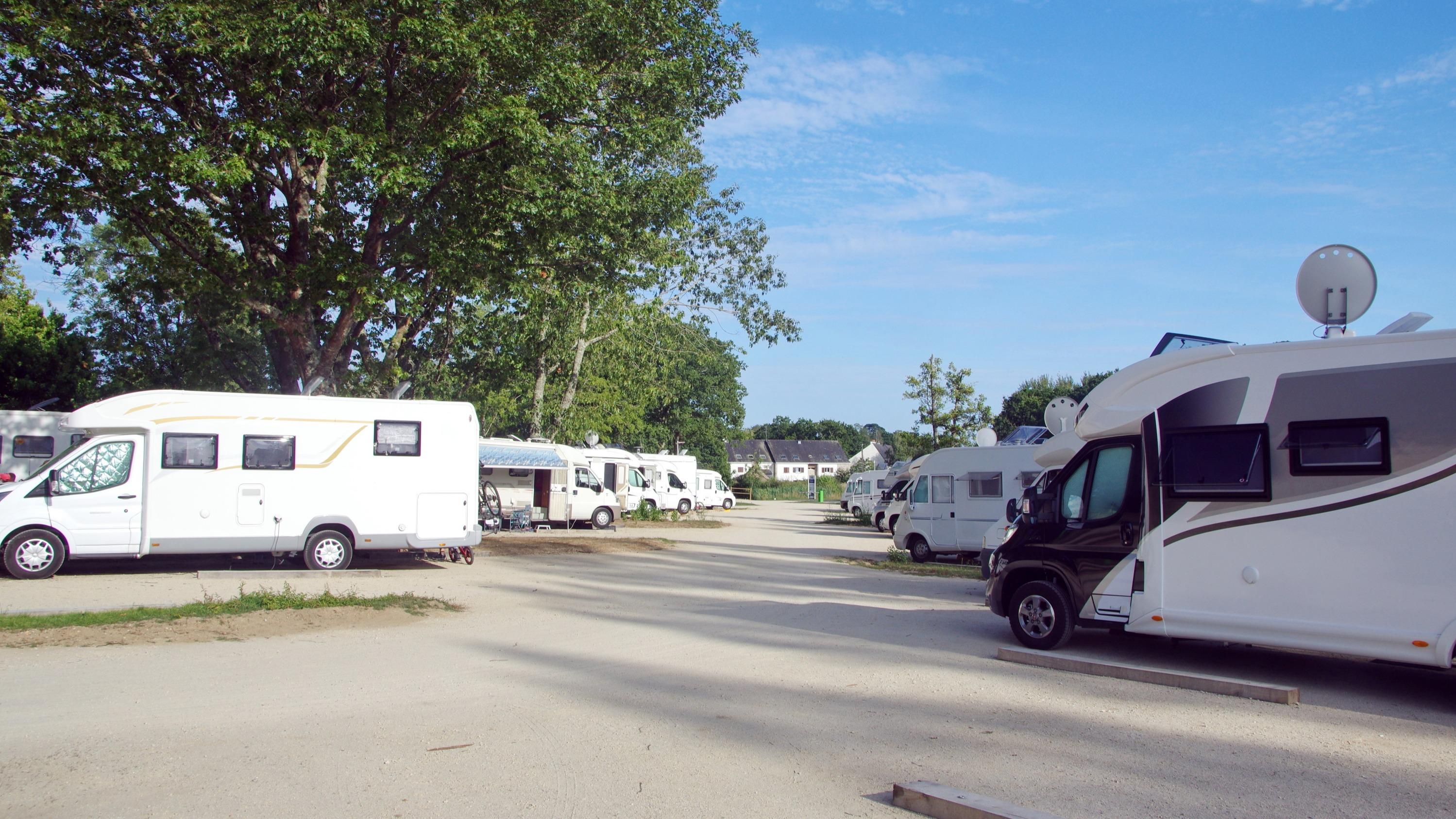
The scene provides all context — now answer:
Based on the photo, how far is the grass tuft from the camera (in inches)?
366

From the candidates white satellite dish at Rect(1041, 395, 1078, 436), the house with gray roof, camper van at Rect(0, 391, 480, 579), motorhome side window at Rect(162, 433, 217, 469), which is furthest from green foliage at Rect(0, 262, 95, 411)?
the house with gray roof

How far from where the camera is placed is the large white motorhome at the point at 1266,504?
22.3ft

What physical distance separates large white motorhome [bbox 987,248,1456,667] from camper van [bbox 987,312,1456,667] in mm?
13

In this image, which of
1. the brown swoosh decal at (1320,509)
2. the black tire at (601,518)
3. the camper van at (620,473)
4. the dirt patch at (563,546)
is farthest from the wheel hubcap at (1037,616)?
the camper van at (620,473)

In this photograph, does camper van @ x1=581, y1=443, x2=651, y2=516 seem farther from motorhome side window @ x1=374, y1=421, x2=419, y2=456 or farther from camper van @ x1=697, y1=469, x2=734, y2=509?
motorhome side window @ x1=374, y1=421, x2=419, y2=456

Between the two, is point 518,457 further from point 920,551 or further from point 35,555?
point 35,555

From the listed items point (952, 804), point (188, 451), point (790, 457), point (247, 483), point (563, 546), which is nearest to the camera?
point (952, 804)

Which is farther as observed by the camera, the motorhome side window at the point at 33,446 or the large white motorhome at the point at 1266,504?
the motorhome side window at the point at 33,446

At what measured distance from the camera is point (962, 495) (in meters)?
18.5

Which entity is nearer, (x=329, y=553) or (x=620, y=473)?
(x=329, y=553)

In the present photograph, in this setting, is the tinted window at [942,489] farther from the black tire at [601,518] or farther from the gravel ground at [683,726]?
the black tire at [601,518]

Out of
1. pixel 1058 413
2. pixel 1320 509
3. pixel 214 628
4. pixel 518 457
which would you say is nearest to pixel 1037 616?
pixel 1320 509

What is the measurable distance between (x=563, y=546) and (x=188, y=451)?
8.75 m

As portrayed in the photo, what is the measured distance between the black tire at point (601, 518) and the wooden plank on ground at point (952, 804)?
2288 centimetres
